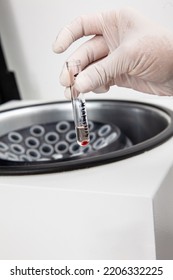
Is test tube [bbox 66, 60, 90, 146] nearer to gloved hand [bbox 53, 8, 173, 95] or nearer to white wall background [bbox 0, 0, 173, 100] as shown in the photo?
gloved hand [bbox 53, 8, 173, 95]

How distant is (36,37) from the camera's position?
1477 mm

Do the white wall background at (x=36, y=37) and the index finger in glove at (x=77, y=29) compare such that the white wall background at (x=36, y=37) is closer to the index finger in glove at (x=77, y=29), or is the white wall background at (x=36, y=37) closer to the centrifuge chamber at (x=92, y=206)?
the index finger in glove at (x=77, y=29)

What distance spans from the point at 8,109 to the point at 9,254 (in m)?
0.60

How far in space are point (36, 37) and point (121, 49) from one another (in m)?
0.82

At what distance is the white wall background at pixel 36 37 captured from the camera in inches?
55.1

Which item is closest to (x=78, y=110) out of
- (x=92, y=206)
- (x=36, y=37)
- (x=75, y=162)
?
(x=75, y=162)

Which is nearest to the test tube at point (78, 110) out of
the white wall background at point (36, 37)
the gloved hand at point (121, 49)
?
the gloved hand at point (121, 49)

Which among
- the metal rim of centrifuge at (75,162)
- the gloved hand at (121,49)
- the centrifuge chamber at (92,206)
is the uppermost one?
the gloved hand at (121,49)

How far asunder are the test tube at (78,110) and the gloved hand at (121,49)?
0.02 m

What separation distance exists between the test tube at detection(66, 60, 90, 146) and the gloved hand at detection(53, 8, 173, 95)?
2 centimetres

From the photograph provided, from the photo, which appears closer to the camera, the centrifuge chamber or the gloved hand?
the centrifuge chamber

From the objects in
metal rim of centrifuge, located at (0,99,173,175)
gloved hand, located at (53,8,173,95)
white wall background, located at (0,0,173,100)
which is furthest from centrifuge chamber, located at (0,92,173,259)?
white wall background, located at (0,0,173,100)

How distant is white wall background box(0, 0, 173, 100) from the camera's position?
140 cm
